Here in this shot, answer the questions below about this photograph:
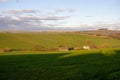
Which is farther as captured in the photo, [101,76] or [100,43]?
[100,43]

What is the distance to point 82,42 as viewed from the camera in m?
130

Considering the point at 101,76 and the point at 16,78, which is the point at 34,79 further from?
the point at 101,76

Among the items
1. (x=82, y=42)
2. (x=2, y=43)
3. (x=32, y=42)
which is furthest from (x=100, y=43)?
(x=2, y=43)

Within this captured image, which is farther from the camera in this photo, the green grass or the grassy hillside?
the grassy hillside

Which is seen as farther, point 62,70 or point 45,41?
point 45,41

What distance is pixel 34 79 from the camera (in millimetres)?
23500

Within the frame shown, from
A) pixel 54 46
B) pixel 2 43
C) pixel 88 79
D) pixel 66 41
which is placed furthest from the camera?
pixel 66 41

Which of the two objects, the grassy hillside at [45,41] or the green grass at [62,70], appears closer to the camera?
the green grass at [62,70]

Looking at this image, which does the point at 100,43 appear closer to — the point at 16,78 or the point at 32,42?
the point at 32,42

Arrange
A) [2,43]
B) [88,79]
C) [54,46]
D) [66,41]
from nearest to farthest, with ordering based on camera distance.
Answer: [88,79] < [2,43] < [54,46] < [66,41]

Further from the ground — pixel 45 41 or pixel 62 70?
pixel 45 41

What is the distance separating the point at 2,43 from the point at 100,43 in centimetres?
5106

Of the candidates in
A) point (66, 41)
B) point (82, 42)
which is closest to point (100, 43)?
point (82, 42)

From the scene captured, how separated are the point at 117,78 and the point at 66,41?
4201 inches
